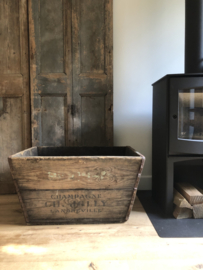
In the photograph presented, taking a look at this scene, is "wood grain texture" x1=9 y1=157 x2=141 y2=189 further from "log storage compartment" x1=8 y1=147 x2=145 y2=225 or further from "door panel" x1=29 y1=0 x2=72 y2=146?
"door panel" x1=29 y1=0 x2=72 y2=146

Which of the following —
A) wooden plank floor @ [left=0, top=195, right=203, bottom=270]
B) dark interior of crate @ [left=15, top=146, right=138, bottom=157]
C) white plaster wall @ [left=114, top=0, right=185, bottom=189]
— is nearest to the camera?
wooden plank floor @ [left=0, top=195, right=203, bottom=270]

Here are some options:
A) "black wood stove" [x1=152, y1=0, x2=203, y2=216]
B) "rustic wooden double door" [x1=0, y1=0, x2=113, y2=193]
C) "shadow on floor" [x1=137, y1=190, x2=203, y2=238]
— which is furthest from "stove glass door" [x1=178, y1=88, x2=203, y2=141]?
"rustic wooden double door" [x1=0, y1=0, x2=113, y2=193]

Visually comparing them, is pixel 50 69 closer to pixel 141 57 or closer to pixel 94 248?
pixel 141 57

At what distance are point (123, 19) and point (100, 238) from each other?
76.4 inches

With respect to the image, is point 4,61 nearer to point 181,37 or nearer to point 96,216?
point 96,216

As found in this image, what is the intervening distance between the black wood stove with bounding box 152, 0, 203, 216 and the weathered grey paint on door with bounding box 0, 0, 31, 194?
123 centimetres

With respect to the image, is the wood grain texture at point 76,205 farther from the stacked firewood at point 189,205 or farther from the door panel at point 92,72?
the door panel at point 92,72

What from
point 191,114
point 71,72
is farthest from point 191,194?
point 71,72

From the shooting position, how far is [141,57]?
2.04 meters

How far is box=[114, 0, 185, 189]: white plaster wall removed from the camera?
2016mm

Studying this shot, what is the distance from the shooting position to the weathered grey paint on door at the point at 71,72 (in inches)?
74.2

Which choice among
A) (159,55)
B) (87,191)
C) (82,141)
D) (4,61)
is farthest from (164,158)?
(4,61)

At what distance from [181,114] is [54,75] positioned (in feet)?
3.89

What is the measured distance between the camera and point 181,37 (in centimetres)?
203
